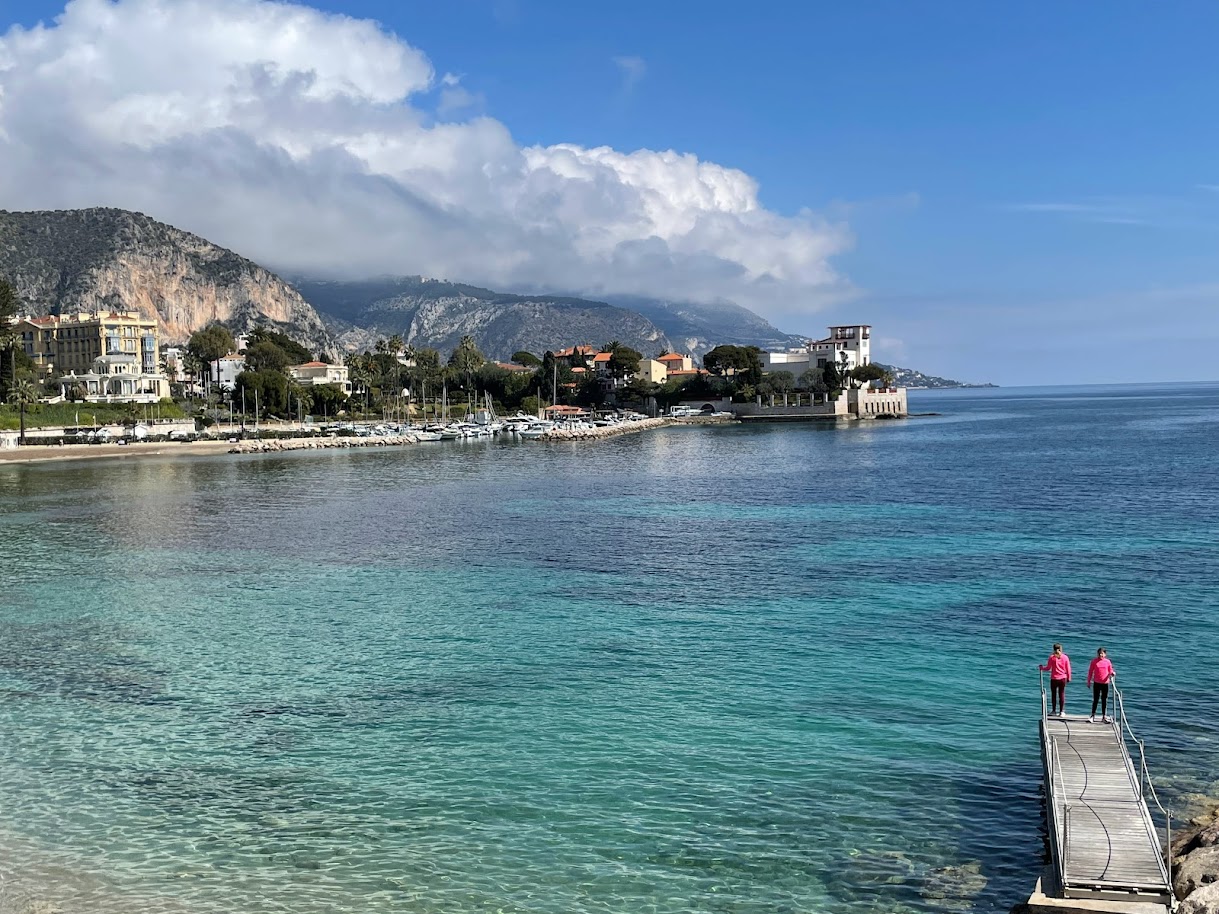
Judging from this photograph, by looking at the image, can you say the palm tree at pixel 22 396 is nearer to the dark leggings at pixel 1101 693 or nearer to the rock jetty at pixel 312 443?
the rock jetty at pixel 312 443

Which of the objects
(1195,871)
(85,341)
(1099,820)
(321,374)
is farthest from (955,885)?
(321,374)

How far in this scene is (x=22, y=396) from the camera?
4397 inches

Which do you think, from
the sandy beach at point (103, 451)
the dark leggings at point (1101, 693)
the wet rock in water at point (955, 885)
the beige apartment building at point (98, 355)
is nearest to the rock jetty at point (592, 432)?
the sandy beach at point (103, 451)

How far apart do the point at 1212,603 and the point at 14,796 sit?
2844cm

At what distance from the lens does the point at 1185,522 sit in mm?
43875

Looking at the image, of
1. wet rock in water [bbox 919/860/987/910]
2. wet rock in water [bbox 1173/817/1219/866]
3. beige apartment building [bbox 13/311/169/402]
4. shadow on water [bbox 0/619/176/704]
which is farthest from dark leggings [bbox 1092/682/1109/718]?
beige apartment building [bbox 13/311/169/402]

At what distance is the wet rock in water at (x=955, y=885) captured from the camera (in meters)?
12.7

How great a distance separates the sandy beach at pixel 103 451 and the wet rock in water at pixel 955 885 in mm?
99726

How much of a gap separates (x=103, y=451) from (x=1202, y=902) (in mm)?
111639

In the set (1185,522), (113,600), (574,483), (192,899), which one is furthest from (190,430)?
(192,899)

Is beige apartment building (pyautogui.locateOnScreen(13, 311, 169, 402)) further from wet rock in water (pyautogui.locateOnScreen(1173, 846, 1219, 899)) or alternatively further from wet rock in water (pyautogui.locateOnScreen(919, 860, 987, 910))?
wet rock in water (pyautogui.locateOnScreen(1173, 846, 1219, 899))

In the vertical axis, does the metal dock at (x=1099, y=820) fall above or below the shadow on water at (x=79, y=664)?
above

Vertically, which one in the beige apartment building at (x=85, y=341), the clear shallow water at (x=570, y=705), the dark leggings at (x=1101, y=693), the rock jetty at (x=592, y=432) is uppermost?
the beige apartment building at (x=85, y=341)

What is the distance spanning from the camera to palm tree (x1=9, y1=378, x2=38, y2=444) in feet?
360
